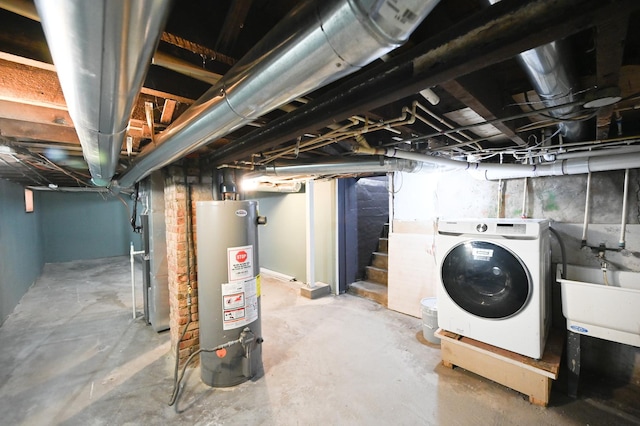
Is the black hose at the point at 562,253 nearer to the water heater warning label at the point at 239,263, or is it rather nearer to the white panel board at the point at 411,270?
the white panel board at the point at 411,270

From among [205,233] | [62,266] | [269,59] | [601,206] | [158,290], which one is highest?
[269,59]

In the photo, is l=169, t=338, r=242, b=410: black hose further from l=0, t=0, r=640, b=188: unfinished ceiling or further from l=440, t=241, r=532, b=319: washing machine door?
l=440, t=241, r=532, b=319: washing machine door

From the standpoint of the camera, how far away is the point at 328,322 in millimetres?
3314

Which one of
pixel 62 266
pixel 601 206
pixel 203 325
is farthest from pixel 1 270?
pixel 601 206

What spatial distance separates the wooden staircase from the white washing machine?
1588mm

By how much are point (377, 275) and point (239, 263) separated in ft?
9.35

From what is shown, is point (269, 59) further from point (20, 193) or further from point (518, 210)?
point (20, 193)

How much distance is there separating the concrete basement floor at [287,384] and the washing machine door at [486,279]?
2.12 feet

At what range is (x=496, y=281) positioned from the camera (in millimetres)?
2148

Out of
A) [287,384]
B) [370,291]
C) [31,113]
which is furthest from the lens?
[370,291]

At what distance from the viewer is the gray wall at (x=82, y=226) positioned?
748 centimetres

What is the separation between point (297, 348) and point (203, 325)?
102 cm

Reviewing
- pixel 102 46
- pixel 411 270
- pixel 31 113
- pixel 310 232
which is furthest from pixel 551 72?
pixel 310 232

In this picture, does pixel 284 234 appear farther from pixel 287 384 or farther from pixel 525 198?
pixel 525 198
